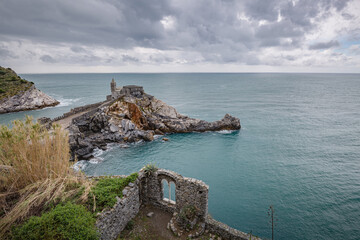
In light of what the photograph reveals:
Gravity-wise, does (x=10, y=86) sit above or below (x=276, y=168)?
above

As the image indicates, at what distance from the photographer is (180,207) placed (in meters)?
13.0

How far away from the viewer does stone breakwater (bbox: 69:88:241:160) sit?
32.0 meters

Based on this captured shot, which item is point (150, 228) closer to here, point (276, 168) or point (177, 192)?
point (177, 192)

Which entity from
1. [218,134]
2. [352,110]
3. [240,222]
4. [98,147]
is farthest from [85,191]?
[352,110]

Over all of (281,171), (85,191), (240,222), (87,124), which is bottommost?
(240,222)

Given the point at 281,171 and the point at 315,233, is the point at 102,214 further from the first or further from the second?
the point at 281,171

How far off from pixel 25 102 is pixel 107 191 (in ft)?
220

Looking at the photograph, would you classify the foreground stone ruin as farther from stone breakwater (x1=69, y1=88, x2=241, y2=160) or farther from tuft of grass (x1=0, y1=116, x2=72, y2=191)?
stone breakwater (x1=69, y1=88, x2=241, y2=160)

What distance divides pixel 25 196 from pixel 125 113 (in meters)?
30.0

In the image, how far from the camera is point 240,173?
2497cm

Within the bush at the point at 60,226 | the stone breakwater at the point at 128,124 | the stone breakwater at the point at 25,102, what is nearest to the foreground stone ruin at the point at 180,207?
the bush at the point at 60,226

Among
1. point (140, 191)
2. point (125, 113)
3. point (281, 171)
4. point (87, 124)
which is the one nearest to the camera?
point (140, 191)

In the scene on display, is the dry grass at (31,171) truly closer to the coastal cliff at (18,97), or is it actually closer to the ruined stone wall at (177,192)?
the ruined stone wall at (177,192)

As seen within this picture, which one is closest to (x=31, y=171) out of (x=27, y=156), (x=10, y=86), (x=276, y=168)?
(x=27, y=156)
